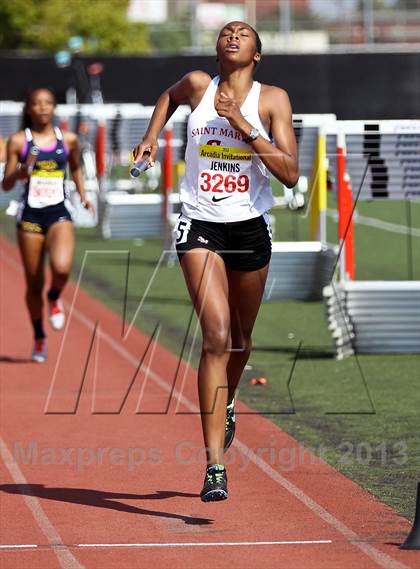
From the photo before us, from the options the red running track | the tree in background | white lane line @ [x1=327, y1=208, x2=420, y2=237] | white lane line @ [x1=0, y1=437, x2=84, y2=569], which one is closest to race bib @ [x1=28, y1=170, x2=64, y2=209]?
the red running track

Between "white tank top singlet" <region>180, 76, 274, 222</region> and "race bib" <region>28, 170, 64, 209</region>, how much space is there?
510 centimetres

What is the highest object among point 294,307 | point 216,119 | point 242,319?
point 216,119

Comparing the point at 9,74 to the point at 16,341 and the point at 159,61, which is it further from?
the point at 16,341

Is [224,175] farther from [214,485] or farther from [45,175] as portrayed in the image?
[45,175]

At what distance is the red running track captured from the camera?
692 cm

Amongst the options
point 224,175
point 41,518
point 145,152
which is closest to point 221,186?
point 224,175

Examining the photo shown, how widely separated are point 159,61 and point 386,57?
19.6 feet

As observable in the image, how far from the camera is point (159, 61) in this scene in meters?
41.3

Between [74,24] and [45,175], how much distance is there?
44332 mm

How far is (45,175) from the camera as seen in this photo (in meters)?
12.9

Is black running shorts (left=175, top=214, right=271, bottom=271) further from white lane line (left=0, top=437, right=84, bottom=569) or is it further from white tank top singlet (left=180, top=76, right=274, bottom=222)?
white lane line (left=0, top=437, right=84, bottom=569)

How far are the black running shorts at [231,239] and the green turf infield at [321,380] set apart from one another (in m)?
1.41

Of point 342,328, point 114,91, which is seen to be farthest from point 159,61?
point 342,328

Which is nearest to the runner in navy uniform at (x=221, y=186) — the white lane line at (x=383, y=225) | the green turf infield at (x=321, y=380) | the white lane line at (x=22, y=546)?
the white lane line at (x=22, y=546)
